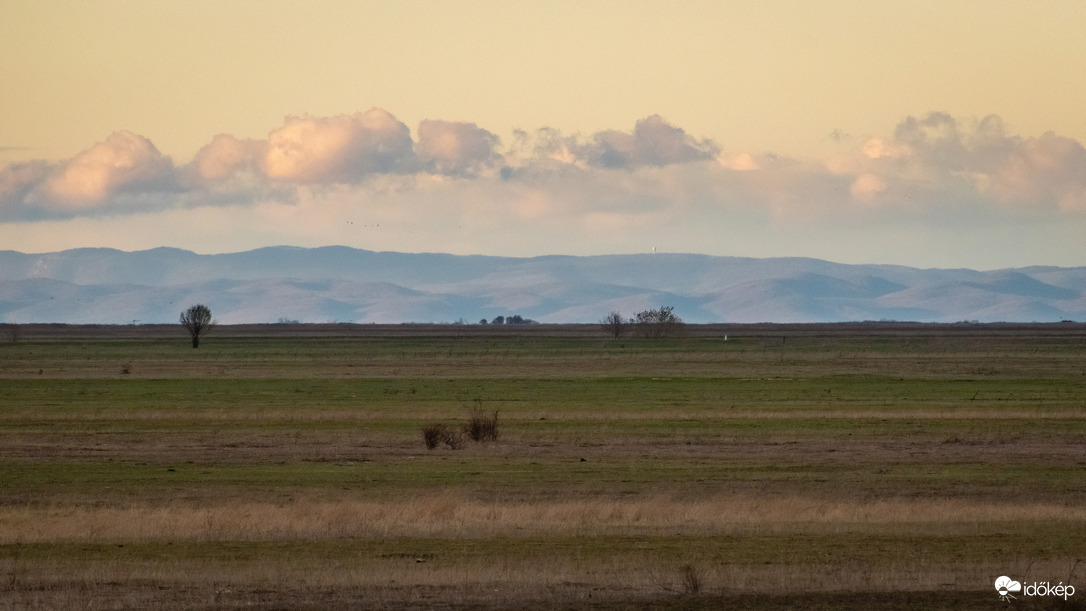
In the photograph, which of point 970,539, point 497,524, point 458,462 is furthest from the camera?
point 458,462

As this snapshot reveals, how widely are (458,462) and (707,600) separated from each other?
51.4ft

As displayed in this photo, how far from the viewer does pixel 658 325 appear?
446 feet

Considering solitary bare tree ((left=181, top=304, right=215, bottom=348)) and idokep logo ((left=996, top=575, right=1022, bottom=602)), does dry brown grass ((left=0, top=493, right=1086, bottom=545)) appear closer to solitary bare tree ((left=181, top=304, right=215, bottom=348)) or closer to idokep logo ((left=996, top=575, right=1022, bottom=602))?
idokep logo ((left=996, top=575, right=1022, bottom=602))

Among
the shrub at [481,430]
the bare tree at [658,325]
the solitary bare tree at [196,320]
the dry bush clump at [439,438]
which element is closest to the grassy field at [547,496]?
the dry bush clump at [439,438]

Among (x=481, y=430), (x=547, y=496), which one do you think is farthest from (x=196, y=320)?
(x=547, y=496)

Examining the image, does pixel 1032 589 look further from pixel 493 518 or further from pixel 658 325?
pixel 658 325

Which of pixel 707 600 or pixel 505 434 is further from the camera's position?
pixel 505 434

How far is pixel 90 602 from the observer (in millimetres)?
14977

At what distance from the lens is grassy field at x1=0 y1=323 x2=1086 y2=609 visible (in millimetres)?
15906

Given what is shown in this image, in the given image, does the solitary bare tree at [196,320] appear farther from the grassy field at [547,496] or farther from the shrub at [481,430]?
the shrub at [481,430]

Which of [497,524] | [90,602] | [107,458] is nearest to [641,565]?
[497,524]

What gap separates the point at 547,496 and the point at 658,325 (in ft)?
368

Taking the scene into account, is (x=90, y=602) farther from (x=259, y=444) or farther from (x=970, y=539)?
(x=259, y=444)

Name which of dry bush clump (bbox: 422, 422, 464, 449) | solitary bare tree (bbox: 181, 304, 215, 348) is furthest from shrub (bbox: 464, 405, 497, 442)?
solitary bare tree (bbox: 181, 304, 215, 348)
